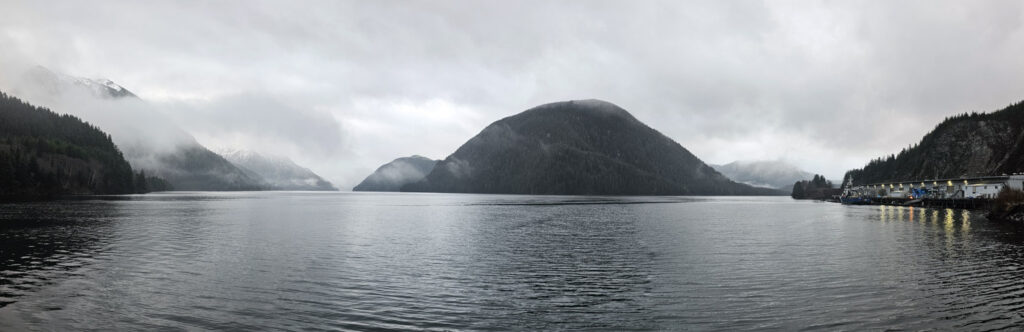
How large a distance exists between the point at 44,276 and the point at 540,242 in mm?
41525

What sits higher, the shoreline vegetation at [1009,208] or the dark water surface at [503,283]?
the shoreline vegetation at [1009,208]

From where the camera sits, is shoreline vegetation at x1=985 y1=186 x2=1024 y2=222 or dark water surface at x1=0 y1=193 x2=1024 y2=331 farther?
shoreline vegetation at x1=985 y1=186 x2=1024 y2=222

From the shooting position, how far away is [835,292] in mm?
30469

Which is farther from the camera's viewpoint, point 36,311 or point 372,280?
point 372,280

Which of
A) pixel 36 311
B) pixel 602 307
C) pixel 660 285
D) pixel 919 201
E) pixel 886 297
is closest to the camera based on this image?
pixel 36 311

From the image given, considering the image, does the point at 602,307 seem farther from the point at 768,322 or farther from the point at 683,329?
the point at 768,322

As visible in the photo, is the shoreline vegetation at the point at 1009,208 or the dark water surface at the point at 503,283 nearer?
the dark water surface at the point at 503,283

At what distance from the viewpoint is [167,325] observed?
75.9 ft

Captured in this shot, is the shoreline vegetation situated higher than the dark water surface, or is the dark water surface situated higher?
the shoreline vegetation

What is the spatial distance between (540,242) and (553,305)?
31.8m

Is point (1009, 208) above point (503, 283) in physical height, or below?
above

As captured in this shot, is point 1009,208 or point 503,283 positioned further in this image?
point 1009,208

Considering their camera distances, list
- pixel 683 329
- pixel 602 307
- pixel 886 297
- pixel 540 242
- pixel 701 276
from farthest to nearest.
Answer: pixel 540 242
pixel 701 276
pixel 886 297
pixel 602 307
pixel 683 329

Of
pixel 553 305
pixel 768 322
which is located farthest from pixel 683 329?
pixel 553 305
